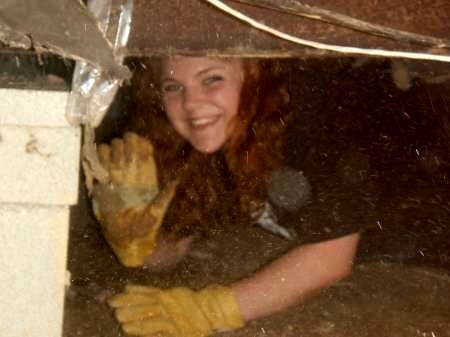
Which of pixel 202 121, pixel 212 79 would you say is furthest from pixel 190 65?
pixel 202 121

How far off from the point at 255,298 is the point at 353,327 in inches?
10.5

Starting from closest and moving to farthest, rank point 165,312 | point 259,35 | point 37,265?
point 259,35, point 37,265, point 165,312

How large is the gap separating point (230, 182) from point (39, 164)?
0.88 meters

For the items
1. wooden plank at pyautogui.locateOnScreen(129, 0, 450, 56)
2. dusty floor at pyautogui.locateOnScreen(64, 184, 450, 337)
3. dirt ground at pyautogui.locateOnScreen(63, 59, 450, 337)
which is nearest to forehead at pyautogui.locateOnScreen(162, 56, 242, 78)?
dirt ground at pyautogui.locateOnScreen(63, 59, 450, 337)

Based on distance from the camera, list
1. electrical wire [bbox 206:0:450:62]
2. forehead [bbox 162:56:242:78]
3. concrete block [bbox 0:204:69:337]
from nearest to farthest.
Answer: electrical wire [bbox 206:0:450:62] → concrete block [bbox 0:204:69:337] → forehead [bbox 162:56:242:78]

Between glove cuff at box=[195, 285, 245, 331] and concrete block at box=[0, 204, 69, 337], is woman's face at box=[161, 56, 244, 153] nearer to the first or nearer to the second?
glove cuff at box=[195, 285, 245, 331]

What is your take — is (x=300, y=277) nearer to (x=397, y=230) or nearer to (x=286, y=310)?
(x=286, y=310)

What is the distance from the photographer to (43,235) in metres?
1.06

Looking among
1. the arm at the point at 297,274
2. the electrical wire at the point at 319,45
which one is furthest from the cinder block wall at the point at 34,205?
the arm at the point at 297,274

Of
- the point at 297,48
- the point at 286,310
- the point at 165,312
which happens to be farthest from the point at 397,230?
the point at 297,48

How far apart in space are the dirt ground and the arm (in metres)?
0.04

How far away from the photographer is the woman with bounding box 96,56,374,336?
1.57m

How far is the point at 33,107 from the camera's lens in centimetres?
97

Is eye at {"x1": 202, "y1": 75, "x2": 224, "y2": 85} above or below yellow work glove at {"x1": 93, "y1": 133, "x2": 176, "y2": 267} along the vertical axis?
above
